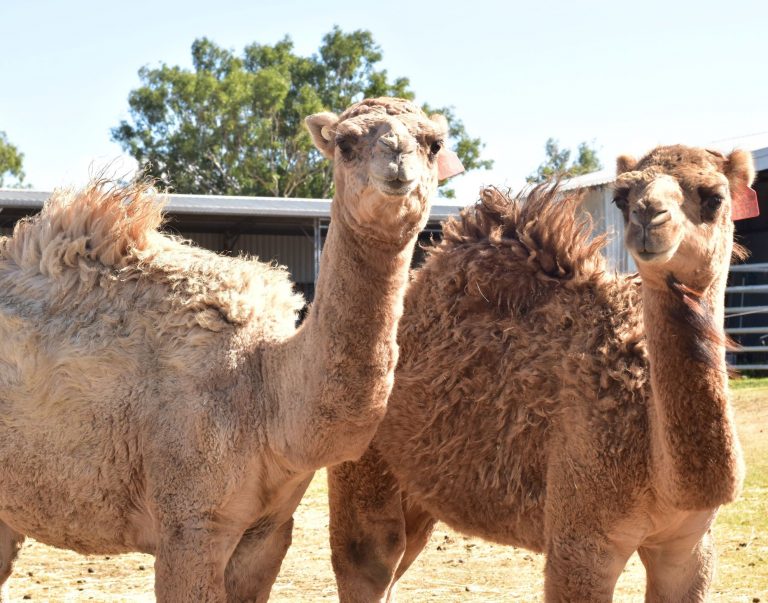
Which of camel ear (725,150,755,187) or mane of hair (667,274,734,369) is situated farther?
camel ear (725,150,755,187)

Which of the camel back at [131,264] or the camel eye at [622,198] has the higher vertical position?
the camel eye at [622,198]

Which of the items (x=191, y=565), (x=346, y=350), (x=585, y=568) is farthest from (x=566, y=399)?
(x=191, y=565)

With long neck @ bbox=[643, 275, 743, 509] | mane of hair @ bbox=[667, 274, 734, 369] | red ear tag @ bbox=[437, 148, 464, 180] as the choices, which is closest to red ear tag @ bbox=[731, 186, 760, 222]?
long neck @ bbox=[643, 275, 743, 509]

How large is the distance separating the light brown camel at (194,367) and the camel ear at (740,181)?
136cm

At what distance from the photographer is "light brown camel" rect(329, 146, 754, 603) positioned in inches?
174

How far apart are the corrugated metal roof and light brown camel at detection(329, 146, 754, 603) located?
14457 millimetres

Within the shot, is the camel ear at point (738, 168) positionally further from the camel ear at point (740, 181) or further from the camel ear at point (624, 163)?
the camel ear at point (624, 163)

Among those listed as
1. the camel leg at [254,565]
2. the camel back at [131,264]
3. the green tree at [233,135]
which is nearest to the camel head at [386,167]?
the camel back at [131,264]

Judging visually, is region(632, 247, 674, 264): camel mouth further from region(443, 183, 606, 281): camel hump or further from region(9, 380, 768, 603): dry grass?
region(9, 380, 768, 603): dry grass

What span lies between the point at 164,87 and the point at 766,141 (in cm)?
3213

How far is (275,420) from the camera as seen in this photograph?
15.6 ft

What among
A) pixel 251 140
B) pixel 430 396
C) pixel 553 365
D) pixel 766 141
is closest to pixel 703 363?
pixel 553 365

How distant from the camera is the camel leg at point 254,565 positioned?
196 inches

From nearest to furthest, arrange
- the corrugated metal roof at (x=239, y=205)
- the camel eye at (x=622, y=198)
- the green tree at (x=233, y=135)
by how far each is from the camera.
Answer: the camel eye at (x=622, y=198)
the corrugated metal roof at (x=239, y=205)
the green tree at (x=233, y=135)
